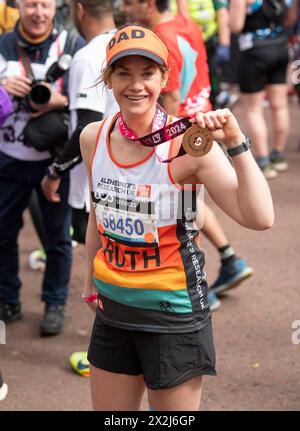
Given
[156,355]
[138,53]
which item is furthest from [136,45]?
[156,355]

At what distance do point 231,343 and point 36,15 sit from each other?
2179 mm

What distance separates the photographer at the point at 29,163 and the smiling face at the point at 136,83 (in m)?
1.81

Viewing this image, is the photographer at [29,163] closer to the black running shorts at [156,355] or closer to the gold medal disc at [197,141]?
the black running shorts at [156,355]

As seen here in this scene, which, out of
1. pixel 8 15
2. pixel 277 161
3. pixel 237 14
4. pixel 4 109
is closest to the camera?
pixel 4 109

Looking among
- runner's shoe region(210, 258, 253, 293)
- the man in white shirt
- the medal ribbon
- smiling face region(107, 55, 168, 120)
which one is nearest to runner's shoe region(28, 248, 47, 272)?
runner's shoe region(210, 258, 253, 293)

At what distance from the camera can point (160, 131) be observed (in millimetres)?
2865

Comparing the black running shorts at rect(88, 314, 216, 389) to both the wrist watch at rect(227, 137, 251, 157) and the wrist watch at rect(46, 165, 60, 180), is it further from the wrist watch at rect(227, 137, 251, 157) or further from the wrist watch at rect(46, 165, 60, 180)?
the wrist watch at rect(46, 165, 60, 180)

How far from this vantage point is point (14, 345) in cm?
516

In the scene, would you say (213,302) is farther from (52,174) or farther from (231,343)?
(52,174)

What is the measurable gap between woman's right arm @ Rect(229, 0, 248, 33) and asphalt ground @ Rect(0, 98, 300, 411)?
82.6 inches

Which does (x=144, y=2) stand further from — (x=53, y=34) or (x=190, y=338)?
(x=190, y=338)

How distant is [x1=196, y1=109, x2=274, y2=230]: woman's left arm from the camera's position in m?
2.63

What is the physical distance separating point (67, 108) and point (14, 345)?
1450 mm
